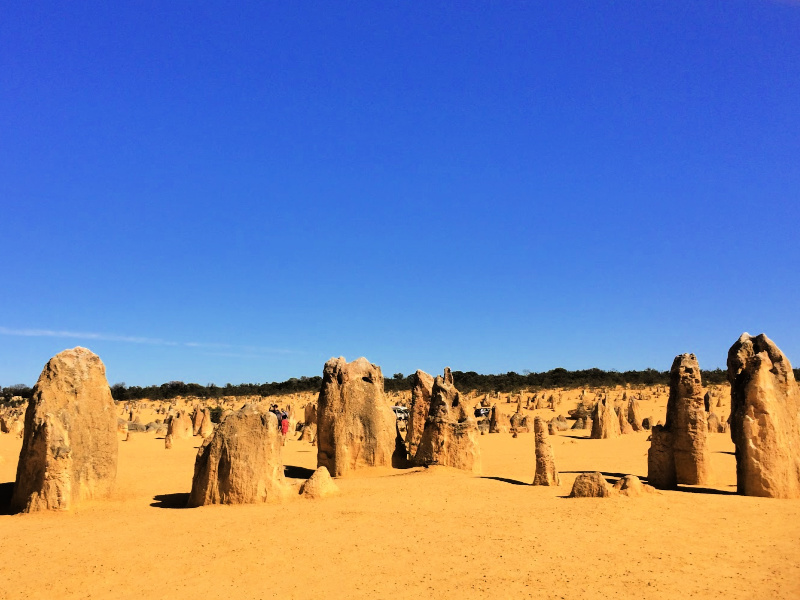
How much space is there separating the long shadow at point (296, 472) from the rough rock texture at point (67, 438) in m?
4.56

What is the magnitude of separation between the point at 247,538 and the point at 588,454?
43.1ft

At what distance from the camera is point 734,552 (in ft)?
27.1

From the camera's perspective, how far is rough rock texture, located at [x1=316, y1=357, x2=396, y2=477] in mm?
15023

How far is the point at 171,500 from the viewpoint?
12219 millimetres

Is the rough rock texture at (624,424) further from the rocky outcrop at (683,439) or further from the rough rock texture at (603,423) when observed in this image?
the rocky outcrop at (683,439)

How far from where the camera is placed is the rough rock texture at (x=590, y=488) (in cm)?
1106

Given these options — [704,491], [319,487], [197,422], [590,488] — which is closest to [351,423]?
[319,487]

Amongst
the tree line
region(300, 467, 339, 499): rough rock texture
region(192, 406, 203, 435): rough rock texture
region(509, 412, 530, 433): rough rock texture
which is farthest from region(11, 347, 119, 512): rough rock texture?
the tree line

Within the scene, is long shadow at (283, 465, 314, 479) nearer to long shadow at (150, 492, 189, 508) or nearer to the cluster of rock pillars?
long shadow at (150, 492, 189, 508)

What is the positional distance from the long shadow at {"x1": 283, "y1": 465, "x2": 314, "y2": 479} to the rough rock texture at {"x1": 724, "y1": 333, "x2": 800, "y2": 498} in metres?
9.25

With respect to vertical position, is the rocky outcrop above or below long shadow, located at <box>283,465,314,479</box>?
above

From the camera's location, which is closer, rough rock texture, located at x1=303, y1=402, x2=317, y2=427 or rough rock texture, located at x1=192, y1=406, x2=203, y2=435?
rough rock texture, located at x1=192, y1=406, x2=203, y2=435

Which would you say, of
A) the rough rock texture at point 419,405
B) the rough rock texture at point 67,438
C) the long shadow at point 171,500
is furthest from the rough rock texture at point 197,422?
the rough rock texture at point 67,438

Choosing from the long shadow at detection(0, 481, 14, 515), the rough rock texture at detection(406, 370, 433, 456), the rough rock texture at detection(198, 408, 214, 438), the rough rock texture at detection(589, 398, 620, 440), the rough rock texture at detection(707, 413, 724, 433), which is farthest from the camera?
the rough rock texture at detection(198, 408, 214, 438)
